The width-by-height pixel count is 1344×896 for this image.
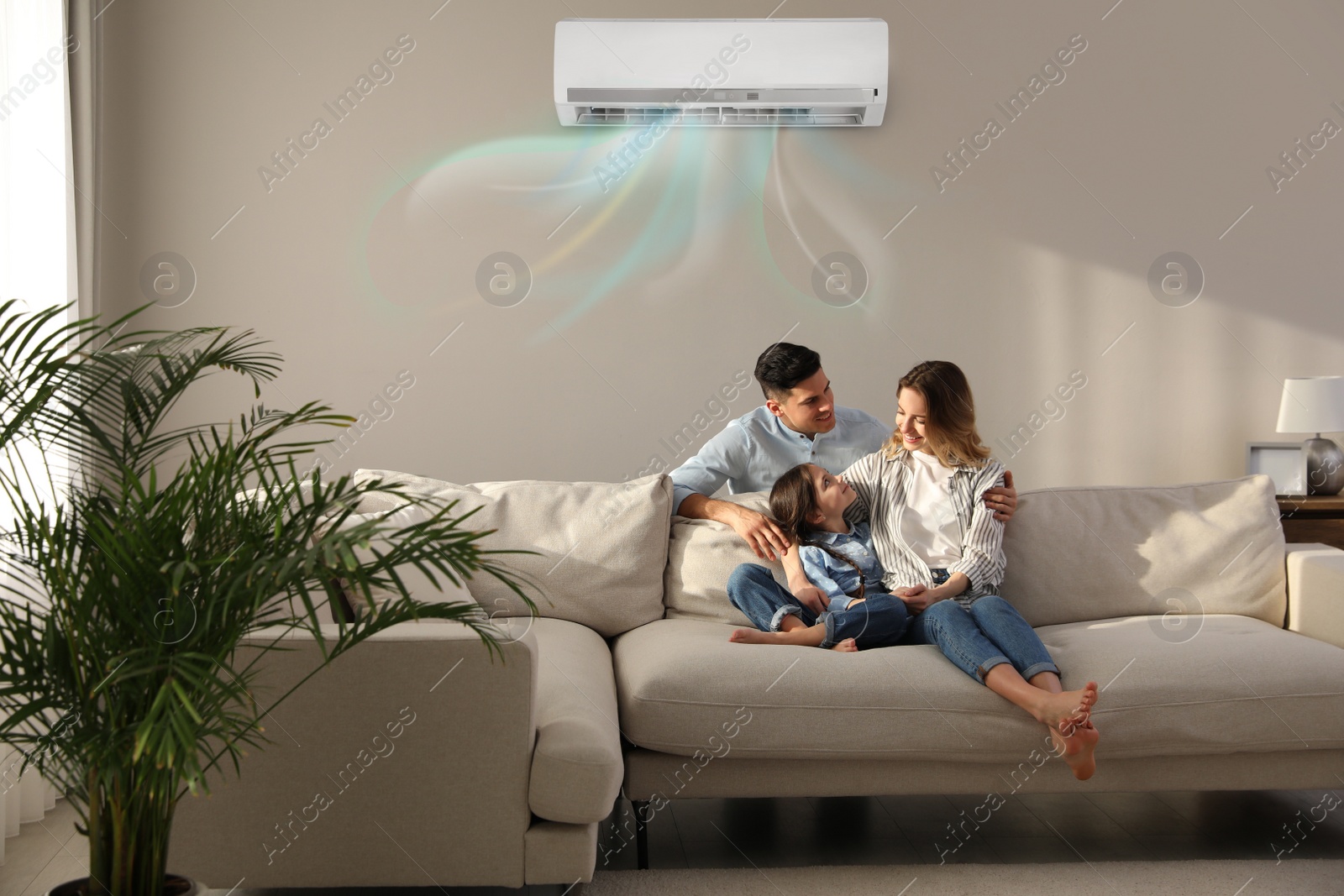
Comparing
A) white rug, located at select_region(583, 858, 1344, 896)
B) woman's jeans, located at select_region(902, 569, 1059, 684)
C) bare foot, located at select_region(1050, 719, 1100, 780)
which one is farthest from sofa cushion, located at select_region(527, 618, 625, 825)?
bare foot, located at select_region(1050, 719, 1100, 780)

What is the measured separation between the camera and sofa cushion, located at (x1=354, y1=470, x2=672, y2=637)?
2.58 m

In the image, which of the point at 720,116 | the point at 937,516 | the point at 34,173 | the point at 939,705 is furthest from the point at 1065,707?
the point at 34,173

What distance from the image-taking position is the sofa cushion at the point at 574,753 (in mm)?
1749

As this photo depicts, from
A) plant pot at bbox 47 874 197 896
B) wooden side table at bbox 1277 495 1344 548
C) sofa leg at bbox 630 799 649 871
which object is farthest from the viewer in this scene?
wooden side table at bbox 1277 495 1344 548

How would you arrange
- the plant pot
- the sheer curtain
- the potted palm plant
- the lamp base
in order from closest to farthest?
1. the potted palm plant
2. the plant pot
3. the sheer curtain
4. the lamp base

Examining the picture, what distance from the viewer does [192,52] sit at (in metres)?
3.38

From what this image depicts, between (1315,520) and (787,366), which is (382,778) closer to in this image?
(787,366)

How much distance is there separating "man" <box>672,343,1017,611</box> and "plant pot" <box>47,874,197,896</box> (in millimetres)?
1449

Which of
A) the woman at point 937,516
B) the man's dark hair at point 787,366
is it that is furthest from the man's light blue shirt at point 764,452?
the woman at point 937,516

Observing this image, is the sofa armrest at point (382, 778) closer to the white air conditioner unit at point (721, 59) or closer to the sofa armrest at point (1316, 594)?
the sofa armrest at point (1316, 594)

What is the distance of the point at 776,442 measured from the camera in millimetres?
2912

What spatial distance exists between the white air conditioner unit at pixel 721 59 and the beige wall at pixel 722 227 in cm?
15

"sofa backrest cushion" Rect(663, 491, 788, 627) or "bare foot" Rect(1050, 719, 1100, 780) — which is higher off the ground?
"sofa backrest cushion" Rect(663, 491, 788, 627)

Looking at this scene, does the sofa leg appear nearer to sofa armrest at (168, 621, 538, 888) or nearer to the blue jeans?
sofa armrest at (168, 621, 538, 888)
